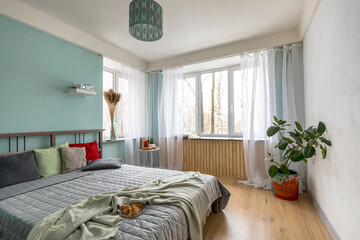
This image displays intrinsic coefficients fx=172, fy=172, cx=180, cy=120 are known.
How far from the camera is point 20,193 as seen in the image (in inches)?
65.6

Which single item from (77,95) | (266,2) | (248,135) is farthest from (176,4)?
(248,135)

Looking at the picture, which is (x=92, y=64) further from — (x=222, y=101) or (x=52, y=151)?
(x=222, y=101)

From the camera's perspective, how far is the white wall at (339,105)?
4.12 feet

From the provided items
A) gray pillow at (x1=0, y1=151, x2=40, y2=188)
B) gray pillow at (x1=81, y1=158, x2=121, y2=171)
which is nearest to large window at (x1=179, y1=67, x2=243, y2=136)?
gray pillow at (x1=81, y1=158, x2=121, y2=171)

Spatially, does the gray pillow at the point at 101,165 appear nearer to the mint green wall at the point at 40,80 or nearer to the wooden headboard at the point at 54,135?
the wooden headboard at the point at 54,135

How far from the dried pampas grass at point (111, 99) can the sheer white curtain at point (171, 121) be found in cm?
108

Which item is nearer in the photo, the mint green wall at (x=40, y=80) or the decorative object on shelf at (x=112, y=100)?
the mint green wall at (x=40, y=80)

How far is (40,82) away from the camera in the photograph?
7.92ft

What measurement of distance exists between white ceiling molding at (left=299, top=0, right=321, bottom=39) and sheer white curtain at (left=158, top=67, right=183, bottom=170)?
7.57 ft

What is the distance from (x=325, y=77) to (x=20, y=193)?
130 inches

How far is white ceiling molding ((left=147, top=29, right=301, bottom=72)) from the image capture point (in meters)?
2.95

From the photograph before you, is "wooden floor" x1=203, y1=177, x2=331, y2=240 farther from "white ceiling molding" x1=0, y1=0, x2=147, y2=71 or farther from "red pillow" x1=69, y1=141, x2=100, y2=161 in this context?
"white ceiling molding" x1=0, y1=0, x2=147, y2=71

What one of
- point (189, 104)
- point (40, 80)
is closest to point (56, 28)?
point (40, 80)

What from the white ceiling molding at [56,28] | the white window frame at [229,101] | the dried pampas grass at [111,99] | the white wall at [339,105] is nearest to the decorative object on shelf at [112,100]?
the dried pampas grass at [111,99]
